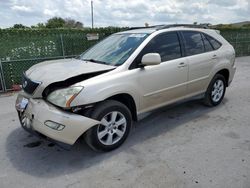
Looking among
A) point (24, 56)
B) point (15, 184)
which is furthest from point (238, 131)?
point (24, 56)

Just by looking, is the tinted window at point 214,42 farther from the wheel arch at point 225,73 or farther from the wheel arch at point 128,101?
the wheel arch at point 128,101

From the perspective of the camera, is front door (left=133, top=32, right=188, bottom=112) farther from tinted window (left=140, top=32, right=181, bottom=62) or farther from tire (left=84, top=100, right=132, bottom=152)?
tire (left=84, top=100, right=132, bottom=152)

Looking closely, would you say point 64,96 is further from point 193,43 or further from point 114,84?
point 193,43

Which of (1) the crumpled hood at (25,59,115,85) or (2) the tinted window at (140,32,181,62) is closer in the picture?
(1) the crumpled hood at (25,59,115,85)

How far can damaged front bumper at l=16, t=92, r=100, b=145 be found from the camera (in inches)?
111

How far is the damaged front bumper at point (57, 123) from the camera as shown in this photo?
282cm

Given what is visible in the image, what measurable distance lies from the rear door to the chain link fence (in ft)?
17.1

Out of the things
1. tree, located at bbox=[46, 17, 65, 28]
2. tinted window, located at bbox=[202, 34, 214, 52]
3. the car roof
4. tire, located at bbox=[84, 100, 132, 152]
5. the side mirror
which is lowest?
tire, located at bbox=[84, 100, 132, 152]

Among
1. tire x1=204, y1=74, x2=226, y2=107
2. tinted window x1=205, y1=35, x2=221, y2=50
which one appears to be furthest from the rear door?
tire x1=204, y1=74, x2=226, y2=107

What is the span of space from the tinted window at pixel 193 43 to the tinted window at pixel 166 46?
238 millimetres

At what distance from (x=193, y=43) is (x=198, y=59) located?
335 millimetres

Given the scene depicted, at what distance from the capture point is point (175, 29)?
4.21 meters

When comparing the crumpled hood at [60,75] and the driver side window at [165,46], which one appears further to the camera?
the driver side window at [165,46]

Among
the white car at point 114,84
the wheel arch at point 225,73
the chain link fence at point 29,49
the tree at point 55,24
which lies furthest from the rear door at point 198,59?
the tree at point 55,24
